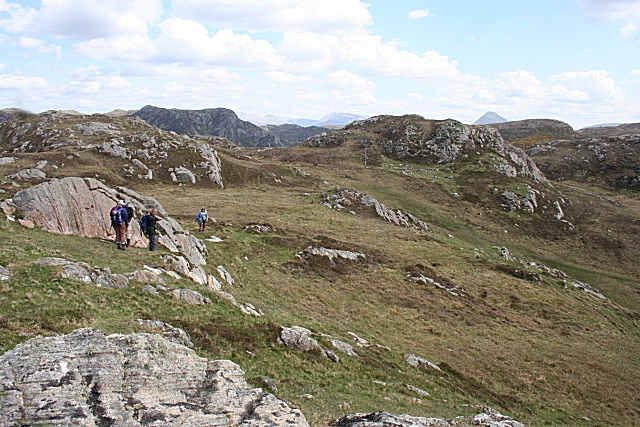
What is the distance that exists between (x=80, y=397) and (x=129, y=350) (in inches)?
85.5

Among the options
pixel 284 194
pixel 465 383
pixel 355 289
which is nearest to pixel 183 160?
pixel 284 194

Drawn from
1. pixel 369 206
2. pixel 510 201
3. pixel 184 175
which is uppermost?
pixel 184 175

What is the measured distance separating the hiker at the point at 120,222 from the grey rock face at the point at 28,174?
38.2m

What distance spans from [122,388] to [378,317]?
21.6 m

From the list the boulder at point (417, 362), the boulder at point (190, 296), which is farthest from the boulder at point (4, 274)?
the boulder at point (417, 362)

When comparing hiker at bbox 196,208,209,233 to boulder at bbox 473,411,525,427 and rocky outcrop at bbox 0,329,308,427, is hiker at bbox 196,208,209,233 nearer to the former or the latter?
rocky outcrop at bbox 0,329,308,427

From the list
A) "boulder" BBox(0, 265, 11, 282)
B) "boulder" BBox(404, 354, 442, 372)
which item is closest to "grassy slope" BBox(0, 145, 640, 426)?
"boulder" BBox(0, 265, 11, 282)

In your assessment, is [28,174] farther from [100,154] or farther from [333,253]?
[333,253]

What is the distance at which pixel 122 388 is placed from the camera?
9.34 metres

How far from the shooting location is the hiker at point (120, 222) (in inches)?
953

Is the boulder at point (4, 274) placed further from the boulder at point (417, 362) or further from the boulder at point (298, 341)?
the boulder at point (417, 362)

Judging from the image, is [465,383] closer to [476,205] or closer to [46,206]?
[46,206]

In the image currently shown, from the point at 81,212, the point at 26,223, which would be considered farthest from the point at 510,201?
the point at 26,223

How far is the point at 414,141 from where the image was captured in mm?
126062
